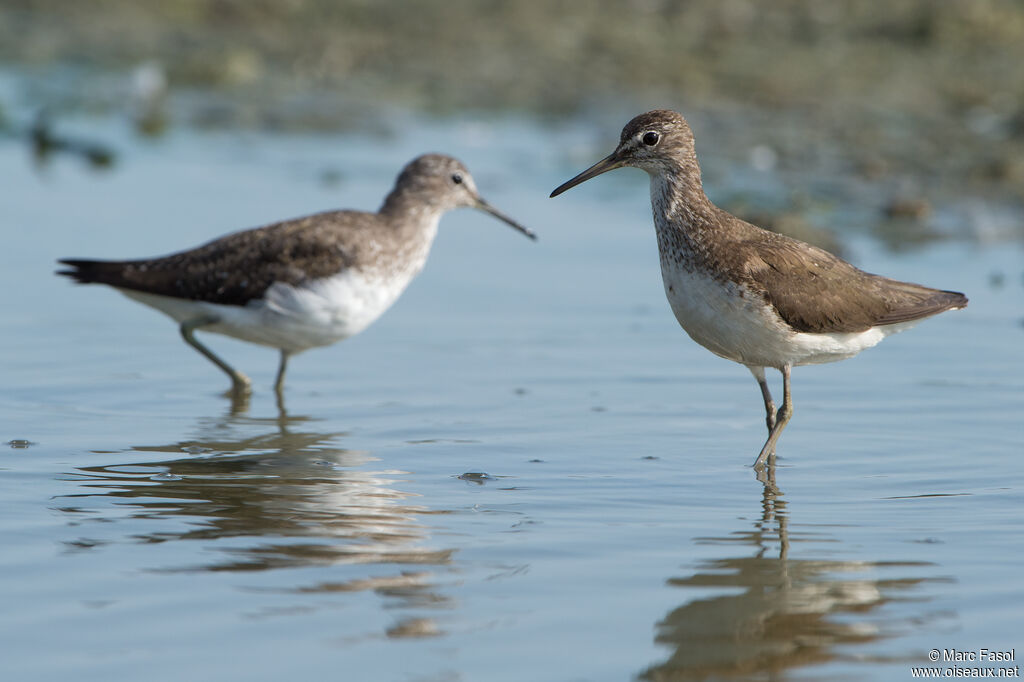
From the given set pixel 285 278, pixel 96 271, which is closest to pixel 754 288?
pixel 285 278

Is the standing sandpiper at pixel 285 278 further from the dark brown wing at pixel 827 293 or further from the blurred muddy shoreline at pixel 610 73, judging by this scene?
the blurred muddy shoreline at pixel 610 73

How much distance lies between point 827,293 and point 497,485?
189cm

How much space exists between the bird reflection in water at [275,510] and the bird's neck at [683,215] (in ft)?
5.80

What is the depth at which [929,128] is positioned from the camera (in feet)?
43.3

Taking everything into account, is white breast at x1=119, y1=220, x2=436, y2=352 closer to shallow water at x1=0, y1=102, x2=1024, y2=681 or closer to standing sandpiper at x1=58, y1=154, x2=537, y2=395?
standing sandpiper at x1=58, y1=154, x2=537, y2=395

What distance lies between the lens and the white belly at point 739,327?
6.57 metres

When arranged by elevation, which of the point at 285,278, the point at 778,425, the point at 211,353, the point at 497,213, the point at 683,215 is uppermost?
the point at 497,213

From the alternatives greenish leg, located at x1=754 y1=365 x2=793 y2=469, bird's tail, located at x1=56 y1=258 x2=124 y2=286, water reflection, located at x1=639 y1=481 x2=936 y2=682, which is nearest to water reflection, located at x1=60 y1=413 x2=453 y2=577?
water reflection, located at x1=639 y1=481 x2=936 y2=682

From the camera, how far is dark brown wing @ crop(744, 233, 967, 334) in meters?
6.69

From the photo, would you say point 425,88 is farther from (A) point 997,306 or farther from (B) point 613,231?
(A) point 997,306

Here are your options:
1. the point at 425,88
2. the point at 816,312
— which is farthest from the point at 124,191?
the point at 816,312

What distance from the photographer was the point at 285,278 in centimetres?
807

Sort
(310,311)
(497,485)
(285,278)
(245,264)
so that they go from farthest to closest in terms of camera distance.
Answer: (245,264), (285,278), (310,311), (497,485)

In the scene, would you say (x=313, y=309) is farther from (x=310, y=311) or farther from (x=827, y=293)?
(x=827, y=293)
